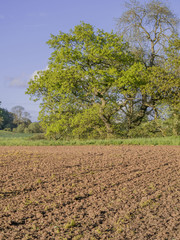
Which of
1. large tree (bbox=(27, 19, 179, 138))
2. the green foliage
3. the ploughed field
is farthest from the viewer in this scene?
the green foliage

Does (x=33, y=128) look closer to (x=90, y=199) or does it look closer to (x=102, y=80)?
(x=102, y=80)

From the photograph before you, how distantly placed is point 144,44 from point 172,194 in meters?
15.5

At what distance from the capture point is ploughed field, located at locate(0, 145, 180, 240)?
3.78m

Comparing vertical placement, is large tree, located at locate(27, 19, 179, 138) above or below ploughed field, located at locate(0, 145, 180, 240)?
above

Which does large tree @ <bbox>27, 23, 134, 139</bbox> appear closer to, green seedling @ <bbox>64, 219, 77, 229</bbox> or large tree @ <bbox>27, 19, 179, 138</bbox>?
large tree @ <bbox>27, 19, 179, 138</bbox>

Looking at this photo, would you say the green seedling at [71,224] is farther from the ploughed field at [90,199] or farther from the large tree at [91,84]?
the large tree at [91,84]

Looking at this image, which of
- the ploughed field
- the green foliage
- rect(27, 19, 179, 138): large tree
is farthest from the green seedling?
the green foliage

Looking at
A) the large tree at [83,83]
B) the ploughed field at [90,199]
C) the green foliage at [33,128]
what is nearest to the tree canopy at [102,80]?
the large tree at [83,83]

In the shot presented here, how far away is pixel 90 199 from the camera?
4895 mm

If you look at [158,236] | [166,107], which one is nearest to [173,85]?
[166,107]

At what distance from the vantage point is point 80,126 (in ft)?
52.2

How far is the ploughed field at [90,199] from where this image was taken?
3.78 m

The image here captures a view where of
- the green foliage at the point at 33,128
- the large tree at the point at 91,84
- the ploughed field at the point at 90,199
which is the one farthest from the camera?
the green foliage at the point at 33,128

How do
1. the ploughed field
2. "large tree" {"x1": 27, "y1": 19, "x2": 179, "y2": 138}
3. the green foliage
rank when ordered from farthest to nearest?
the green foliage, "large tree" {"x1": 27, "y1": 19, "x2": 179, "y2": 138}, the ploughed field
